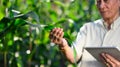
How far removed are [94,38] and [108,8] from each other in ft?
0.58

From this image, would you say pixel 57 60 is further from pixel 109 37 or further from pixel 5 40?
pixel 109 37

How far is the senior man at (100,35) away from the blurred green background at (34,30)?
8cm

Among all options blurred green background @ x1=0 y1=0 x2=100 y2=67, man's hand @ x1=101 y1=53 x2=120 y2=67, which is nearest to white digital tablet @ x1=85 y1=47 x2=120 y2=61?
man's hand @ x1=101 y1=53 x2=120 y2=67

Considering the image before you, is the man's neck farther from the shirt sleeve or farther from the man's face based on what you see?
the shirt sleeve

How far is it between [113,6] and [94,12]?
1.43 meters

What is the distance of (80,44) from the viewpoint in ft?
8.39

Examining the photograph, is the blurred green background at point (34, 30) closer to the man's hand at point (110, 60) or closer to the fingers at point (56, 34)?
the fingers at point (56, 34)

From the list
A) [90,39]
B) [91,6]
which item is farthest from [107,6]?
[91,6]

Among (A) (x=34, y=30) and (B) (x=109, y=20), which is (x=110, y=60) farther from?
(A) (x=34, y=30)

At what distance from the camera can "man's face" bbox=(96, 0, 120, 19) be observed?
2.47 meters

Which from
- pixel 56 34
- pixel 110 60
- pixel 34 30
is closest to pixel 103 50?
pixel 110 60

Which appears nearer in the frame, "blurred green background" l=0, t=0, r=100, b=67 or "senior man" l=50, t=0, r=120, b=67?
"senior man" l=50, t=0, r=120, b=67

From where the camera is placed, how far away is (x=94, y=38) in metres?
2.55

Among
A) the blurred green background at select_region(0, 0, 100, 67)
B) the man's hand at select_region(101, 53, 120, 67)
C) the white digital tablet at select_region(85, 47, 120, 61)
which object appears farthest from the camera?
the blurred green background at select_region(0, 0, 100, 67)
